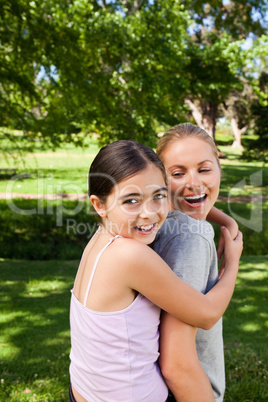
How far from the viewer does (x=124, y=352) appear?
1282 millimetres

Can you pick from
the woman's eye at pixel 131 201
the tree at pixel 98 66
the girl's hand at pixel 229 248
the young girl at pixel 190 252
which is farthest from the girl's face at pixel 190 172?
the tree at pixel 98 66

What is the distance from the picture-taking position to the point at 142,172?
56.3 inches

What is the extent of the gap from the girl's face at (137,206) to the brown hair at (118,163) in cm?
2

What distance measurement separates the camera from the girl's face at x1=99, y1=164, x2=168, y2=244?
1.42 meters

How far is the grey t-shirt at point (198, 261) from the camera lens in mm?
1323

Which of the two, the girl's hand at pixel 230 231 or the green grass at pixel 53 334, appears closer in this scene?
the girl's hand at pixel 230 231

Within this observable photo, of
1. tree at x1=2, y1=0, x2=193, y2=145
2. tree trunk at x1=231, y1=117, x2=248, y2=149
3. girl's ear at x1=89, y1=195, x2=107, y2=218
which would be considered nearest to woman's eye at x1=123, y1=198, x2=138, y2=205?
girl's ear at x1=89, y1=195, x2=107, y2=218

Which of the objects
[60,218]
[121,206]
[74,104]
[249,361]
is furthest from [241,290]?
[60,218]

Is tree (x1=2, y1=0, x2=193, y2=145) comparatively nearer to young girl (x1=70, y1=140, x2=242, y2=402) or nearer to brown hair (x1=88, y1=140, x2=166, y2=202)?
brown hair (x1=88, y1=140, x2=166, y2=202)

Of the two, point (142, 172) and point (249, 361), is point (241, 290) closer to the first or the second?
point (249, 361)

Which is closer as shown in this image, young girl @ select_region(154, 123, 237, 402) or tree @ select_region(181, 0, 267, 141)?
young girl @ select_region(154, 123, 237, 402)

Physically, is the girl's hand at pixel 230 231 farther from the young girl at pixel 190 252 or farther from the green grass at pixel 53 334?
the green grass at pixel 53 334

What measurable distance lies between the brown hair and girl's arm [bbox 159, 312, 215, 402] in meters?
0.49

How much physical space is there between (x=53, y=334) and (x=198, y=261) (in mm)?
3596
